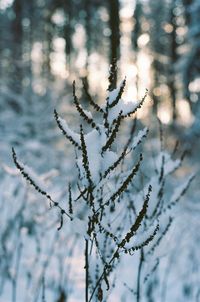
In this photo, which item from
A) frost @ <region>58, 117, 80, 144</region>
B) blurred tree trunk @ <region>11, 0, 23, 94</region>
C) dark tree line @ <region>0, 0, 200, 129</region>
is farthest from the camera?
dark tree line @ <region>0, 0, 200, 129</region>

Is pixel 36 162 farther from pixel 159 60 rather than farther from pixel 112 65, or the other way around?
pixel 159 60

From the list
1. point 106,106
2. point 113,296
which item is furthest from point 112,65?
point 113,296

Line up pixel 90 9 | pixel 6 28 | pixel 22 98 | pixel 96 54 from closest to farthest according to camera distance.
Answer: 1. pixel 22 98
2. pixel 6 28
3. pixel 90 9
4. pixel 96 54

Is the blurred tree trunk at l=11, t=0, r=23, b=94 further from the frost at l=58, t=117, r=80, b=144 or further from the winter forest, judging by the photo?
the frost at l=58, t=117, r=80, b=144

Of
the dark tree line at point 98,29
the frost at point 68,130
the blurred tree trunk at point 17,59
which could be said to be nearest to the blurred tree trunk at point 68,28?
the dark tree line at point 98,29

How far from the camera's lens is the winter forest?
171cm

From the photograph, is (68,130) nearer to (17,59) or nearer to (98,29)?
(17,59)

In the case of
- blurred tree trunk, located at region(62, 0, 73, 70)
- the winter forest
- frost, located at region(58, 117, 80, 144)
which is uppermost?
blurred tree trunk, located at region(62, 0, 73, 70)

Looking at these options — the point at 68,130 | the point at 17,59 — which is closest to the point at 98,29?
the point at 17,59

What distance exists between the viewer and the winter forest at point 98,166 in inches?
67.3

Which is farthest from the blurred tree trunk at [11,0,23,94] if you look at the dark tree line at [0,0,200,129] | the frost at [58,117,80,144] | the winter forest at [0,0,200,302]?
→ the frost at [58,117,80,144]

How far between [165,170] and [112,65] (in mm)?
1069

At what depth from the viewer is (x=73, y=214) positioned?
1.74m

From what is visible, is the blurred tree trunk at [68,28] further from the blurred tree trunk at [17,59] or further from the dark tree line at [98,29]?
the blurred tree trunk at [17,59]
